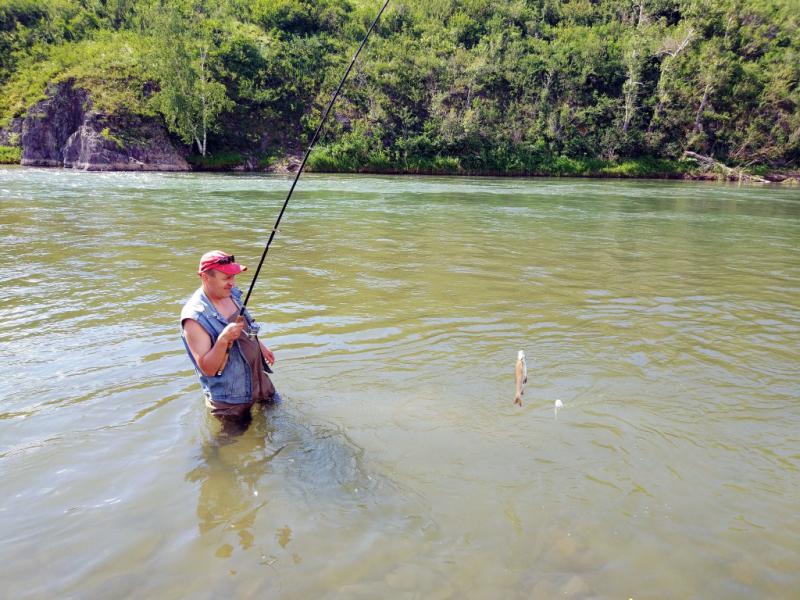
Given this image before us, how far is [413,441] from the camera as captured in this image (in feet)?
14.0

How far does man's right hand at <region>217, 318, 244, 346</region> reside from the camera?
153 inches

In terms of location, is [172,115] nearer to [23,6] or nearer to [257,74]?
[257,74]

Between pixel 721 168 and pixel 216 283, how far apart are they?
182 ft

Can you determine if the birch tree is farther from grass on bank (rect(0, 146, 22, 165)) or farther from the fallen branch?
the fallen branch

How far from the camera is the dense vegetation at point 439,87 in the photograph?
4900cm

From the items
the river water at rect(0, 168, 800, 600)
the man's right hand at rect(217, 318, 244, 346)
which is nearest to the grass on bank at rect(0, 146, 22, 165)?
the river water at rect(0, 168, 800, 600)

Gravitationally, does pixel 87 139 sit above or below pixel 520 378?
above

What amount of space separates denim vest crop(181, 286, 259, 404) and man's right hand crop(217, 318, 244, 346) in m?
0.19

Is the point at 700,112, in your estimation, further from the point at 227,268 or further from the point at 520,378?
the point at 227,268

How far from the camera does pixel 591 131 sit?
56562 millimetres

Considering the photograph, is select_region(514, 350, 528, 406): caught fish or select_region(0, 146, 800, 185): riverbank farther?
select_region(0, 146, 800, 185): riverbank

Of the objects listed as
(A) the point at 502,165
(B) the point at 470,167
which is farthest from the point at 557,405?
(A) the point at 502,165

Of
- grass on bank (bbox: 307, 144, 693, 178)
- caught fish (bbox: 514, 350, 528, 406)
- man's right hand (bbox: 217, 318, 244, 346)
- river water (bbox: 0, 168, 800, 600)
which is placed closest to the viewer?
river water (bbox: 0, 168, 800, 600)

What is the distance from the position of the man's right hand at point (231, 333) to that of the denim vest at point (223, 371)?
0.19 m
